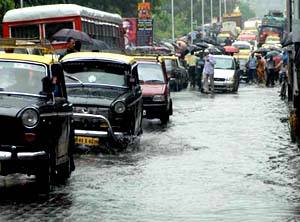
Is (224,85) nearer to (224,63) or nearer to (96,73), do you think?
(224,63)

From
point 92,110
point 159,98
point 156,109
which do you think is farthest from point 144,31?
point 92,110

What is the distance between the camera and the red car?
2674 cm

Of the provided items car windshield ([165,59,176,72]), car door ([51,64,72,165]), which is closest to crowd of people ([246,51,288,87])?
car windshield ([165,59,176,72])

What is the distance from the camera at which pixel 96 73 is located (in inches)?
795

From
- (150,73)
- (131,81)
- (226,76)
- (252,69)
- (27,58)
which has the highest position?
(27,58)

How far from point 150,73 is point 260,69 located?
2816 cm

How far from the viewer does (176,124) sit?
27047 millimetres

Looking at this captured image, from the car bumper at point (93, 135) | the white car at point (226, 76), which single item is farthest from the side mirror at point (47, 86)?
the white car at point (226, 76)

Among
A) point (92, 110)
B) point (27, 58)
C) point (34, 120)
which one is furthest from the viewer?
point (92, 110)

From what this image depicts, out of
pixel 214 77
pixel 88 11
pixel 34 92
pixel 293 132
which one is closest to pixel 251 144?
pixel 293 132

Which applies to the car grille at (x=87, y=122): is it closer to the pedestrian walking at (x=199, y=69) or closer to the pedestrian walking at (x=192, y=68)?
the pedestrian walking at (x=199, y=69)

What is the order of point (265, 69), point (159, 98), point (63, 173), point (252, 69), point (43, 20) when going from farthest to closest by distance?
point (252, 69)
point (265, 69)
point (43, 20)
point (159, 98)
point (63, 173)

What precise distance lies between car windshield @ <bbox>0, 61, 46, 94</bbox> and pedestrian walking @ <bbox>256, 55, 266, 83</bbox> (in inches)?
1612

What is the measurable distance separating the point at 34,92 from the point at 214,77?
108 feet
